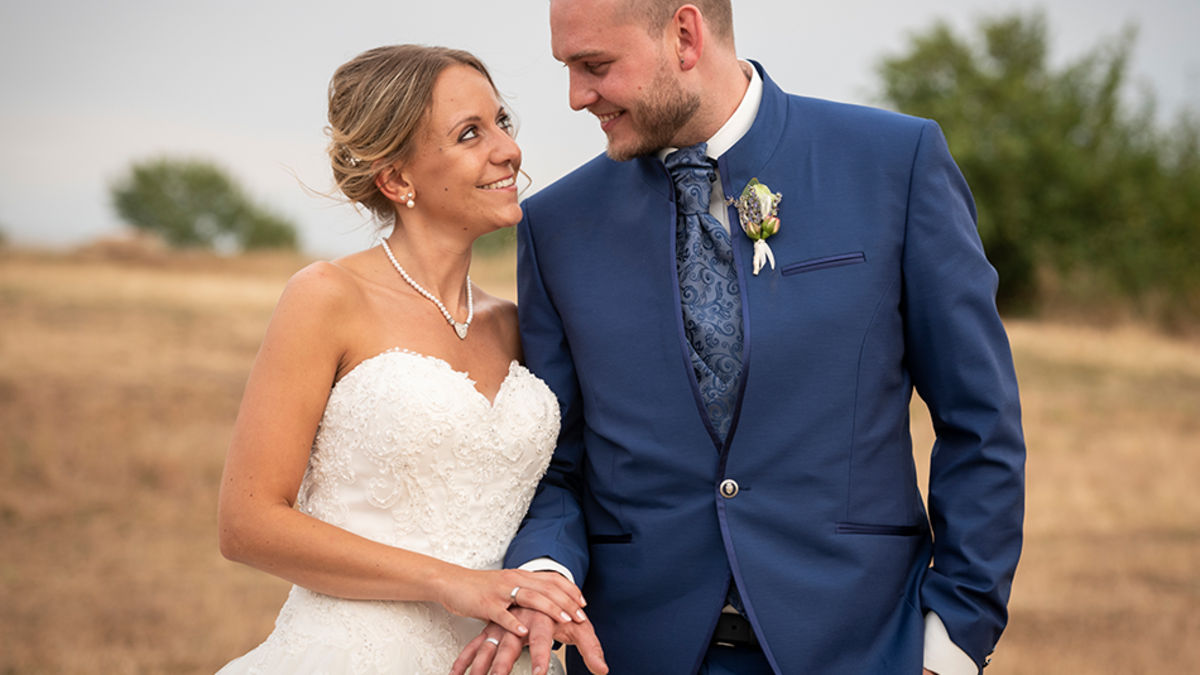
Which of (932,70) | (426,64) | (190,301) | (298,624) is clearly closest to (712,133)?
(426,64)

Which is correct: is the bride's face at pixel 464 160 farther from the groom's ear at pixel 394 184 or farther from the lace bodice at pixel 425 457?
the lace bodice at pixel 425 457

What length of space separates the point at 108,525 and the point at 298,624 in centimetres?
672

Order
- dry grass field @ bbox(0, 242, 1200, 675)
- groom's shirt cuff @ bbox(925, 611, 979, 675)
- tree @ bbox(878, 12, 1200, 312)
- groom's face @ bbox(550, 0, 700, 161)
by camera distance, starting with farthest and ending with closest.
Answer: tree @ bbox(878, 12, 1200, 312) → dry grass field @ bbox(0, 242, 1200, 675) → groom's face @ bbox(550, 0, 700, 161) → groom's shirt cuff @ bbox(925, 611, 979, 675)

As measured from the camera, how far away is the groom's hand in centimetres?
208

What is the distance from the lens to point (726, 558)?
7.58 ft

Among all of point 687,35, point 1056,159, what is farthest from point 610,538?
point 1056,159

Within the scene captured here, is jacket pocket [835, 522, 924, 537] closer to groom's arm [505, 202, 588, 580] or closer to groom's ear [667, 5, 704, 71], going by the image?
groom's arm [505, 202, 588, 580]

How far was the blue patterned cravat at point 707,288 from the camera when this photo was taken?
233 cm

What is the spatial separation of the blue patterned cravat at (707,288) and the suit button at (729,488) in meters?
0.11

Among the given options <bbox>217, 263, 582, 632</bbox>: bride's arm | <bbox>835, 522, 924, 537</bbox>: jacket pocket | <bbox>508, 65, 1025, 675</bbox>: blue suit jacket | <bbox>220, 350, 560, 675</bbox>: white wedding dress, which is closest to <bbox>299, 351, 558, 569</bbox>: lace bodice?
<bbox>220, 350, 560, 675</bbox>: white wedding dress

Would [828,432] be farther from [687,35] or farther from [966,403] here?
[687,35]

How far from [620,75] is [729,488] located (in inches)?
42.7

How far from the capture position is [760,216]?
232 cm

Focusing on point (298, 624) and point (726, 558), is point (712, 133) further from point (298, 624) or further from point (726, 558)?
point (298, 624)
